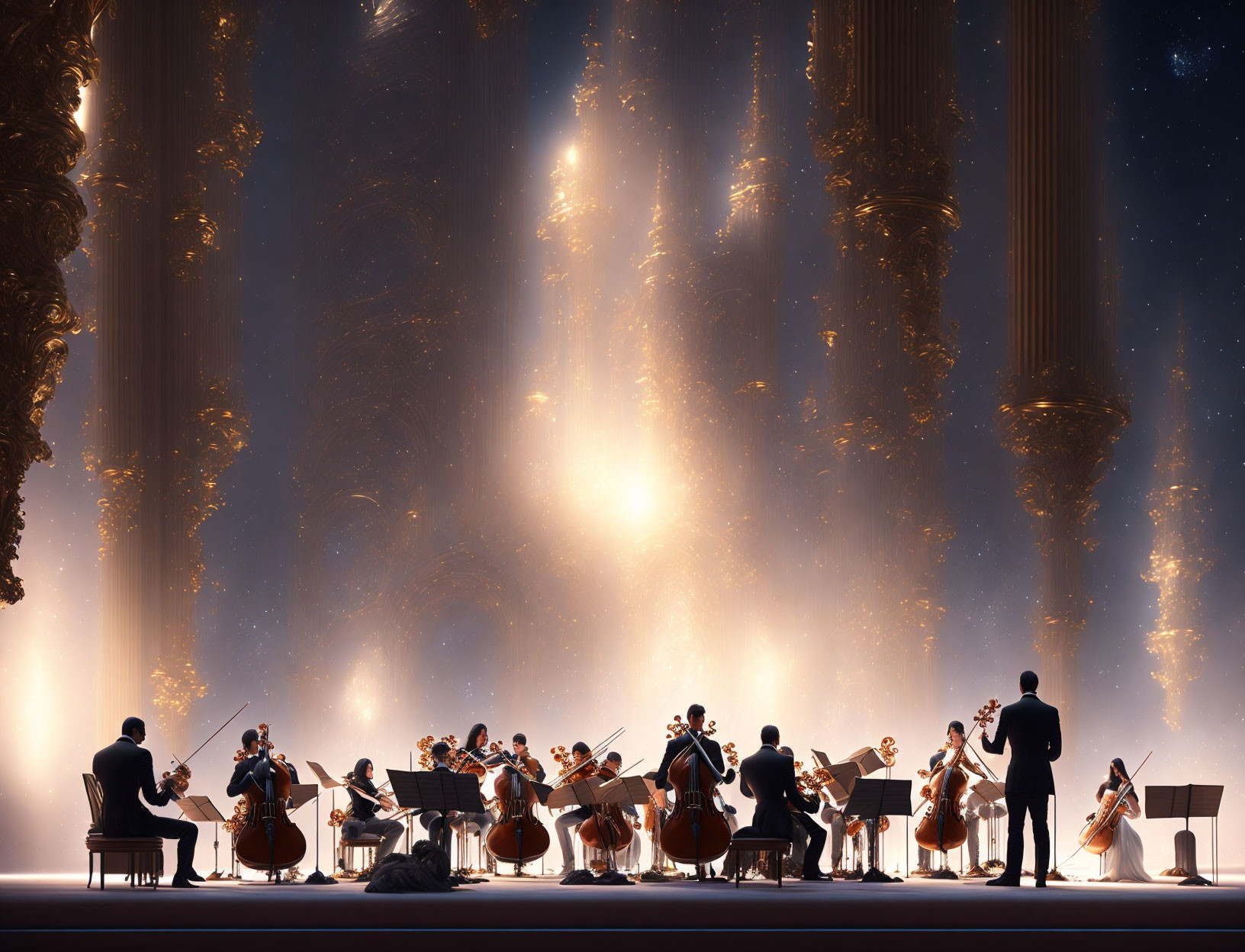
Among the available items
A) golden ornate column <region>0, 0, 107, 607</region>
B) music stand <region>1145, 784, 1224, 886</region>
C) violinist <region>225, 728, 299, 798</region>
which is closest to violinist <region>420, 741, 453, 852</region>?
violinist <region>225, 728, 299, 798</region>

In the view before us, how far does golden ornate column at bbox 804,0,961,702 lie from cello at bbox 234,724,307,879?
6051 mm

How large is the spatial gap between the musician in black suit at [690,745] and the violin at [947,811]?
162 centimetres

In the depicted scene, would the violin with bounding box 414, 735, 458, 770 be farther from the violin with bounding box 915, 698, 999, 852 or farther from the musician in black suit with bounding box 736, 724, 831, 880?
the violin with bounding box 915, 698, 999, 852

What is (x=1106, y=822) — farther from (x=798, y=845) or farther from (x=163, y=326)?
(x=163, y=326)

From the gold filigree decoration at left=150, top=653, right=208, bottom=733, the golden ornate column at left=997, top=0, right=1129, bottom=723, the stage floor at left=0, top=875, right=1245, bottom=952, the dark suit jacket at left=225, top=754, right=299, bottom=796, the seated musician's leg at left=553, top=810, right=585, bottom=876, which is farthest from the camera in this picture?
the golden ornate column at left=997, top=0, right=1129, bottom=723

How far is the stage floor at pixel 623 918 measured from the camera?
6.52 metres

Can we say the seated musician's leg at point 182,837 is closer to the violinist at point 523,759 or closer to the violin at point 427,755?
the violin at point 427,755

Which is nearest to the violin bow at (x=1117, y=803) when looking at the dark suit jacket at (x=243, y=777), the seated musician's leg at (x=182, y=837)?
the dark suit jacket at (x=243, y=777)

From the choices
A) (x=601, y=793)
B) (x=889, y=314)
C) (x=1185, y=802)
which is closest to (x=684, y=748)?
(x=601, y=793)

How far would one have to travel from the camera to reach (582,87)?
14281 mm

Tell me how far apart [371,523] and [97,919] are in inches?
262

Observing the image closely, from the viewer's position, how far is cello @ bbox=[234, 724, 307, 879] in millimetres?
8812

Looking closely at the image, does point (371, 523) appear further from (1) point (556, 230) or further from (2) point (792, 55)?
(2) point (792, 55)

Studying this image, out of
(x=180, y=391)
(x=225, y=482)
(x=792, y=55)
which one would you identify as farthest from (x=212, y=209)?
(x=792, y=55)
